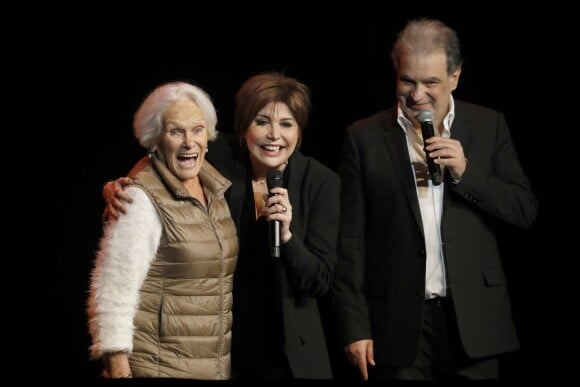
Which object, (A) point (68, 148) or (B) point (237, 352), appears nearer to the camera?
(B) point (237, 352)

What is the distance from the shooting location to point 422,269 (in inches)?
156

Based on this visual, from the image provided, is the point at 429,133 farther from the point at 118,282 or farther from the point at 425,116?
the point at 118,282

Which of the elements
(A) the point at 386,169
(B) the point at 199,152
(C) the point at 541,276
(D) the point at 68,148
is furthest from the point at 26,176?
(C) the point at 541,276

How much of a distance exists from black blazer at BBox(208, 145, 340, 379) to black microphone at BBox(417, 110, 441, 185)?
435mm

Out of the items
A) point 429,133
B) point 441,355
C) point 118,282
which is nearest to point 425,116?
point 429,133

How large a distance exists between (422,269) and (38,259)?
1.64 meters

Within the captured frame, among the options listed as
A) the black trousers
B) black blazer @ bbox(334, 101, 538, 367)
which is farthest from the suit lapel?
the black trousers

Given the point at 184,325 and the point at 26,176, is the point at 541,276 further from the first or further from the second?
the point at 26,176

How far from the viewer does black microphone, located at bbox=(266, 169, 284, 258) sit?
3598mm

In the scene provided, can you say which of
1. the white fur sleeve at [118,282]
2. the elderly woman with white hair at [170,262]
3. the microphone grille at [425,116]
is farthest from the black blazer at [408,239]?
the white fur sleeve at [118,282]

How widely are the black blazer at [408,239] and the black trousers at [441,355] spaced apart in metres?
Result: 0.04

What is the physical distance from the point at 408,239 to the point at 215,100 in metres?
1.01

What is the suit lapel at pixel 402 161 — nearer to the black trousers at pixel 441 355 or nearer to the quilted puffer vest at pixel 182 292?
the black trousers at pixel 441 355

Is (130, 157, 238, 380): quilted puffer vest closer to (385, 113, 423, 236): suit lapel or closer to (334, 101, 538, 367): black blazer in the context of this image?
(334, 101, 538, 367): black blazer
